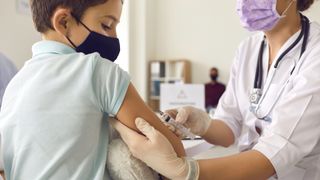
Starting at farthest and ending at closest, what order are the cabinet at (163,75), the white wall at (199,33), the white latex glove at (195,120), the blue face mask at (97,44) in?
the cabinet at (163,75) → the white wall at (199,33) → the white latex glove at (195,120) → the blue face mask at (97,44)

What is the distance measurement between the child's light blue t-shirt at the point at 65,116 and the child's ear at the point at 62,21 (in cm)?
8

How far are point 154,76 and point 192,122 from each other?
2.50m

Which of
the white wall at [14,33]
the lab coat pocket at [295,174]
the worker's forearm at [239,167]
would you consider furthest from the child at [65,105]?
the white wall at [14,33]

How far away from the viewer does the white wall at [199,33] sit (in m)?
3.58

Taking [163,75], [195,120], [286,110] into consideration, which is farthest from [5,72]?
[163,75]

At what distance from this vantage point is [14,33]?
89.9 inches

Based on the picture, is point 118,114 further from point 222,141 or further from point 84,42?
point 222,141

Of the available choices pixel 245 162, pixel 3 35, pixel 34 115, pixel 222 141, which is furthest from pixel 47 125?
pixel 3 35

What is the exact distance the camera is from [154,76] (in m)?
3.90

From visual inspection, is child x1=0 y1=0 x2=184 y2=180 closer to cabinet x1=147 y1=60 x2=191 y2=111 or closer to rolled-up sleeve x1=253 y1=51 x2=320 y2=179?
rolled-up sleeve x1=253 y1=51 x2=320 y2=179

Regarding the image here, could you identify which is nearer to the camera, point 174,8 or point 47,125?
point 47,125

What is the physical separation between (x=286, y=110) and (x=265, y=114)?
0.23m

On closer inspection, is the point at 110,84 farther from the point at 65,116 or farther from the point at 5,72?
the point at 5,72

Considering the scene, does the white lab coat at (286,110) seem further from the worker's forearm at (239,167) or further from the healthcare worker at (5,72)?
the healthcare worker at (5,72)
